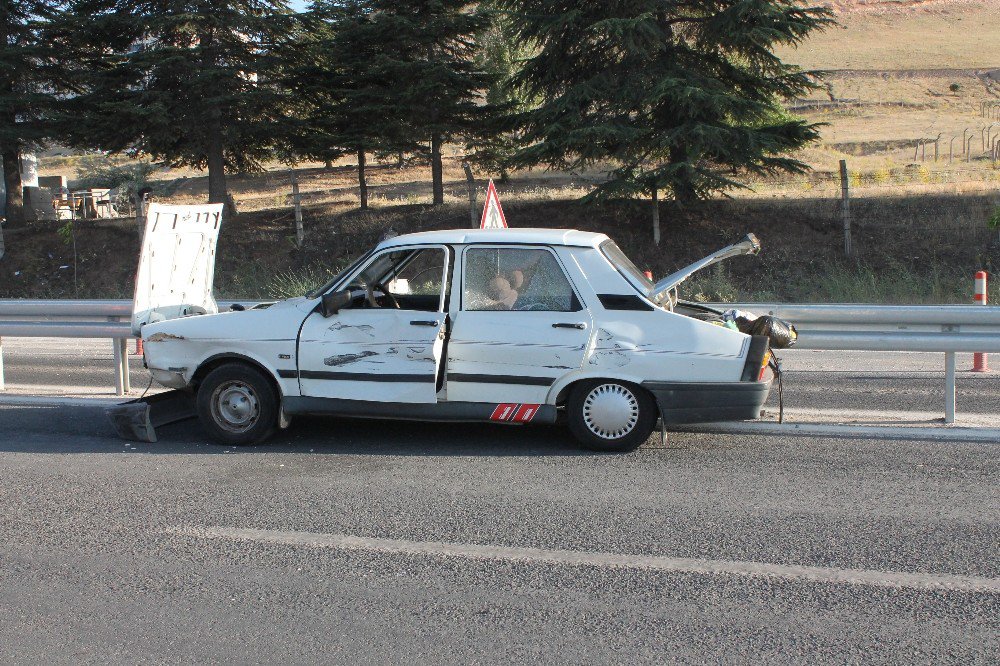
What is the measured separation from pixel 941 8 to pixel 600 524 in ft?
351

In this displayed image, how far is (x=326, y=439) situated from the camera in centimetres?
782

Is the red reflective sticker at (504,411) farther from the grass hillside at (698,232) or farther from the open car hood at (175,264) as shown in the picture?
the grass hillside at (698,232)

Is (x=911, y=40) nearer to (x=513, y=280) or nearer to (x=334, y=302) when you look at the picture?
(x=513, y=280)

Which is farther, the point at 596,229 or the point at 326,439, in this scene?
the point at 596,229

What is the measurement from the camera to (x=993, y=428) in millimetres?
7801

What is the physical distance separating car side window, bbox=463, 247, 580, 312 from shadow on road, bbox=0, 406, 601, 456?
41.7 inches

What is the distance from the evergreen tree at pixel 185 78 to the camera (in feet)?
80.6

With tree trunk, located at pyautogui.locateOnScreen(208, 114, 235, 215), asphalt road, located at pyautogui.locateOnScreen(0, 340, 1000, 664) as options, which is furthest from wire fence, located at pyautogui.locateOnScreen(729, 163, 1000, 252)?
asphalt road, located at pyautogui.locateOnScreen(0, 340, 1000, 664)

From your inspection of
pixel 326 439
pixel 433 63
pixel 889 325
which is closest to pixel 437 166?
pixel 433 63

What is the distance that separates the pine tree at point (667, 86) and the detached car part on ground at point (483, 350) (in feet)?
45.8

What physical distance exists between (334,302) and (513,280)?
131 cm

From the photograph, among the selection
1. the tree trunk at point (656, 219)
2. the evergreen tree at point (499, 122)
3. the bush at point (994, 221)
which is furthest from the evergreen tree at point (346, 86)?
the bush at point (994, 221)

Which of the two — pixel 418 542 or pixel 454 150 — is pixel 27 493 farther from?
pixel 454 150

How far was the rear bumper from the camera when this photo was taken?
699 centimetres
